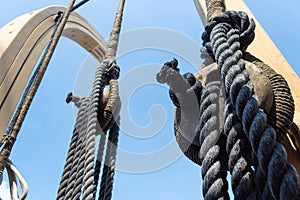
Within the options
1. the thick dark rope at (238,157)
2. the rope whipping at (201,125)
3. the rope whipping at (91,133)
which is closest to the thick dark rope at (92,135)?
the rope whipping at (91,133)

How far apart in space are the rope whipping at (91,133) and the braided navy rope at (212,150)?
42 centimetres

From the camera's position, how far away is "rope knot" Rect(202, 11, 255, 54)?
51 centimetres

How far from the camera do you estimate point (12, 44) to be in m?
1.44

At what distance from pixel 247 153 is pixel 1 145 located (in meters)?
0.76

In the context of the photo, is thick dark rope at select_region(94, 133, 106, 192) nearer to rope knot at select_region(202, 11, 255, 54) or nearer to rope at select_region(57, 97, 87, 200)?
rope at select_region(57, 97, 87, 200)

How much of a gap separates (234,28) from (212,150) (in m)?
0.22

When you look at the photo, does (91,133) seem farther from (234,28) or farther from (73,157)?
(234,28)

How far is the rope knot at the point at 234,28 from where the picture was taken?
0.51m

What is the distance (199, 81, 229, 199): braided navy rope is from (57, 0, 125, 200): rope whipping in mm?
423

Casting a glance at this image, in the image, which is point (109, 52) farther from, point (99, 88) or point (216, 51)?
point (216, 51)

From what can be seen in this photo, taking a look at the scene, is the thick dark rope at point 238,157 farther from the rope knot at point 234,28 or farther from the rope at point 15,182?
the rope at point 15,182

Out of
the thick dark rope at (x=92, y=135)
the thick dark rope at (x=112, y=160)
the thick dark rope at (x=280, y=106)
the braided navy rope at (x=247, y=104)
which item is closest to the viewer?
the braided navy rope at (x=247, y=104)

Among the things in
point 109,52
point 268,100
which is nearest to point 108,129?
point 109,52

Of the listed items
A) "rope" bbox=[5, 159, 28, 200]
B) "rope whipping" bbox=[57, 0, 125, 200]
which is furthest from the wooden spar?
"rope" bbox=[5, 159, 28, 200]
